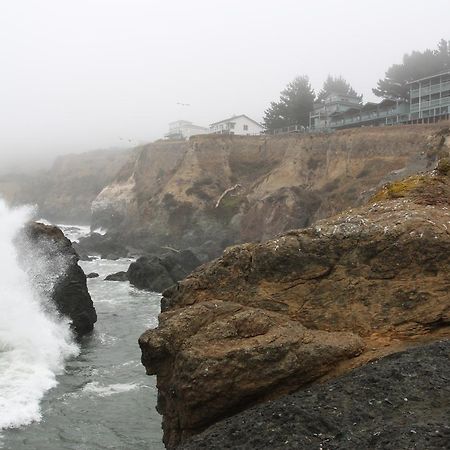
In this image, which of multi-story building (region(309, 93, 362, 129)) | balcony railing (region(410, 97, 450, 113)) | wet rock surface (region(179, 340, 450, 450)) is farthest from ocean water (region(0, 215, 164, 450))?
multi-story building (region(309, 93, 362, 129))

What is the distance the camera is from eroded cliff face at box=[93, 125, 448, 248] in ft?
167

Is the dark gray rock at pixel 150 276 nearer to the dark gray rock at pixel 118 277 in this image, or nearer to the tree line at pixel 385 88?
the dark gray rock at pixel 118 277

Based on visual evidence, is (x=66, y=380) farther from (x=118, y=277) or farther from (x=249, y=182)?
(x=249, y=182)

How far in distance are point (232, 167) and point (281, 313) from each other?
58.7 metres

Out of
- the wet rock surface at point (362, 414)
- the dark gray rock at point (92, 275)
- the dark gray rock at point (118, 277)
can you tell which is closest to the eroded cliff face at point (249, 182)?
the dark gray rock at point (118, 277)

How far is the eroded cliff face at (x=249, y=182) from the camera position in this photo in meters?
50.9

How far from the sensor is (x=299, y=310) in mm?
9578

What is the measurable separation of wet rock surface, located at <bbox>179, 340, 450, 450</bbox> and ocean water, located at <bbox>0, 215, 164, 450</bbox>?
829cm

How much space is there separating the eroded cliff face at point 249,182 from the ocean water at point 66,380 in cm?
2414

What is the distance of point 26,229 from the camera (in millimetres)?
29422

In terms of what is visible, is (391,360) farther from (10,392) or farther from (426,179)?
(10,392)

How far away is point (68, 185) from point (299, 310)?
4176 inches

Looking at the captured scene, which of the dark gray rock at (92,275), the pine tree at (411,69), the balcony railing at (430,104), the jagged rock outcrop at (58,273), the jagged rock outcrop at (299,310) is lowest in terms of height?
the dark gray rock at (92,275)

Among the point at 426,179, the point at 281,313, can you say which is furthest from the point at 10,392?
the point at 426,179
